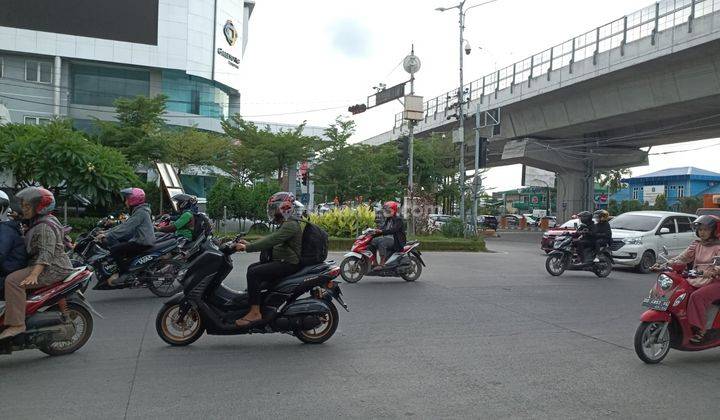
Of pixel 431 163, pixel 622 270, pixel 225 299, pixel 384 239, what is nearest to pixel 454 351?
pixel 225 299

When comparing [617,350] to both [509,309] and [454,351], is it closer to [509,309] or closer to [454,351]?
[454,351]

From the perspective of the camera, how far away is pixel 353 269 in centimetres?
1250

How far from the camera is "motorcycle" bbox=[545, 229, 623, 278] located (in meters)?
14.7

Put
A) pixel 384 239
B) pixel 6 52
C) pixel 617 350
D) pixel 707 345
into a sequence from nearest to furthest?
1. pixel 707 345
2. pixel 617 350
3. pixel 384 239
4. pixel 6 52

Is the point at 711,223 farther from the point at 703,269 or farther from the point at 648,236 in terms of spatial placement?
the point at 648,236

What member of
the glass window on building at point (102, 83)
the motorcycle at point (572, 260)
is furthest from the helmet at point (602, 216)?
the glass window on building at point (102, 83)

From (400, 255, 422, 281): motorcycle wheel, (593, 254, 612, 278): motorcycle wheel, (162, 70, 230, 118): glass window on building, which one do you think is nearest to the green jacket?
(400, 255, 422, 281): motorcycle wheel

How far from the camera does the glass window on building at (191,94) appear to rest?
162 feet

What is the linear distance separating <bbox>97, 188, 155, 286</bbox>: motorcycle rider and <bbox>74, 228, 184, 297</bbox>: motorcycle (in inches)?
3.9

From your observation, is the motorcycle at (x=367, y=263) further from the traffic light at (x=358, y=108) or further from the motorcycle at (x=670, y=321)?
the traffic light at (x=358, y=108)

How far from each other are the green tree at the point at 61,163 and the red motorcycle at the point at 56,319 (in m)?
13.6

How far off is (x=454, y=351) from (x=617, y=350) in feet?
6.31

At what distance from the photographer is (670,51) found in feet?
70.0

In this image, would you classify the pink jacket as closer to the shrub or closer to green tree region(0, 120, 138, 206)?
the shrub
